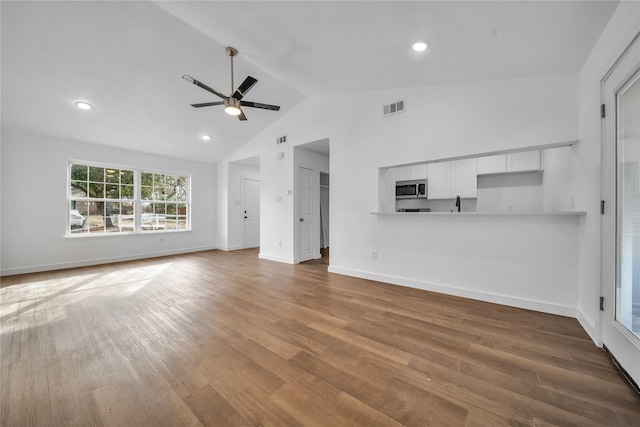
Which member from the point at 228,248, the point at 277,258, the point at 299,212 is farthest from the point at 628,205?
the point at 228,248

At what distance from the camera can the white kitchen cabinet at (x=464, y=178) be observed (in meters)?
4.34

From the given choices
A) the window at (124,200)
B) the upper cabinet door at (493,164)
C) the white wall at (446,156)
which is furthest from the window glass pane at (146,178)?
the upper cabinet door at (493,164)

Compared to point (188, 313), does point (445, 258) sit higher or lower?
higher

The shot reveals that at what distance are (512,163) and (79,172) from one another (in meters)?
8.50

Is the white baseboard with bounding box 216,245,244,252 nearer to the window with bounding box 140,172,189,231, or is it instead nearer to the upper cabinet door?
the window with bounding box 140,172,189,231

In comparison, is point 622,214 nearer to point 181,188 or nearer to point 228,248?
point 228,248

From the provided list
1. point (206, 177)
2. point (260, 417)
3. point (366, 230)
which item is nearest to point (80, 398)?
point (260, 417)

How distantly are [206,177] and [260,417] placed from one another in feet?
22.2

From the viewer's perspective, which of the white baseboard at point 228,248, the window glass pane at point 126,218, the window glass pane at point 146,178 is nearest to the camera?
the window glass pane at point 126,218

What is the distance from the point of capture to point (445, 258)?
319 centimetres

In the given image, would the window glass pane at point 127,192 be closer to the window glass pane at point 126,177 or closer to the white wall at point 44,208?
the window glass pane at point 126,177

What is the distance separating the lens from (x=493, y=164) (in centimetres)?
414

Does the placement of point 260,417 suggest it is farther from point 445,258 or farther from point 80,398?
point 445,258

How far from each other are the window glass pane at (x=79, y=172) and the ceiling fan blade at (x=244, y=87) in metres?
4.41
